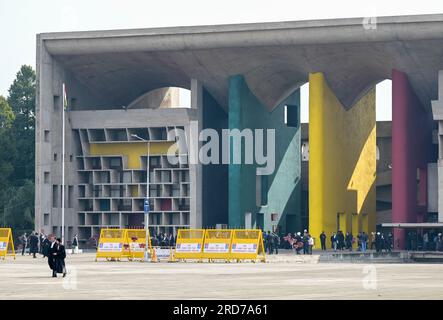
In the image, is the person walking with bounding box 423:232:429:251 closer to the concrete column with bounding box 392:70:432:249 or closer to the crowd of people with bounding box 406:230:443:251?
the crowd of people with bounding box 406:230:443:251

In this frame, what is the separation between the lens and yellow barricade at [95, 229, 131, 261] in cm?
5778

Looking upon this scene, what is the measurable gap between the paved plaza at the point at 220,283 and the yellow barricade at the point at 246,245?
7610 mm

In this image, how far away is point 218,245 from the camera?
56.8 metres

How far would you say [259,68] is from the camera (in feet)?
272

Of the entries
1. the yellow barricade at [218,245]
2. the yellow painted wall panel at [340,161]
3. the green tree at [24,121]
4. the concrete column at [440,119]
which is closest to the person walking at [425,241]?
the concrete column at [440,119]

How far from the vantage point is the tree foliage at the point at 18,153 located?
101 m

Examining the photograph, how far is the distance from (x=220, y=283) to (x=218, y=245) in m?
21.0

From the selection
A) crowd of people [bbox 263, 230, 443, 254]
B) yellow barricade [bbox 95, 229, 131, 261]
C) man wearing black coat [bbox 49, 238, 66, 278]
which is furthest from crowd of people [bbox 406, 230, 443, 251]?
man wearing black coat [bbox 49, 238, 66, 278]

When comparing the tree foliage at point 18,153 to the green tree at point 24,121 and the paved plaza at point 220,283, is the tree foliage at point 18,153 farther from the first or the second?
the paved plaza at point 220,283

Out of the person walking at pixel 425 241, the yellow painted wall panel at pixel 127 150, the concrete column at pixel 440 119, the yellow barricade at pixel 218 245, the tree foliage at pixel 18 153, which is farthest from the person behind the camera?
the tree foliage at pixel 18 153

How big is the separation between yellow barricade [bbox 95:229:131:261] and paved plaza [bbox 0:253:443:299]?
9.32 m

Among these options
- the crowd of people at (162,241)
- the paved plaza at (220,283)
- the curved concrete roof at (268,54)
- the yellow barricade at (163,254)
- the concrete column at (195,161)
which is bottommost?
the paved plaza at (220,283)

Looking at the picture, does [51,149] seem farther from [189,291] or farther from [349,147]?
[189,291]
